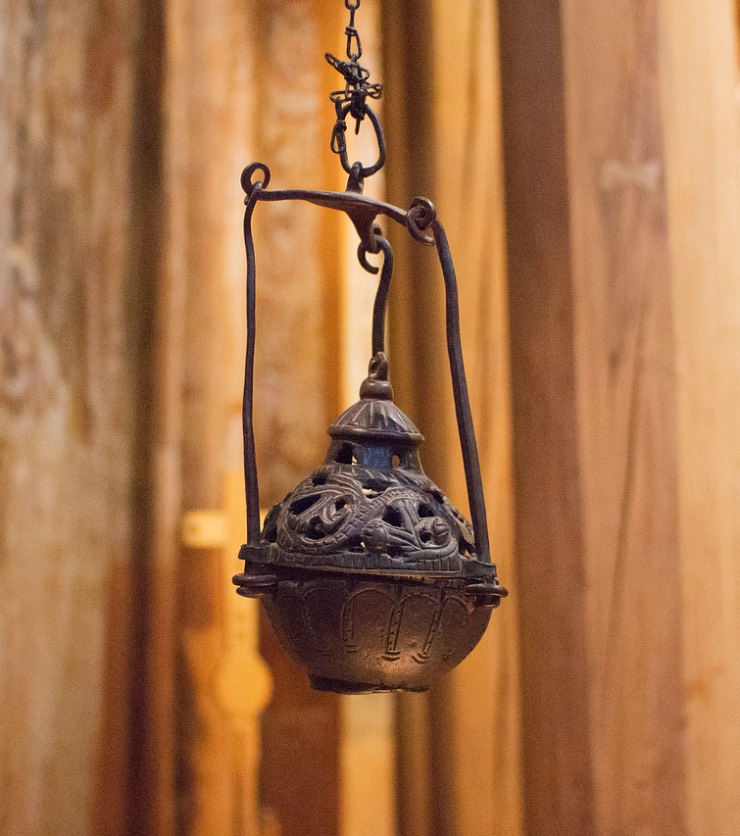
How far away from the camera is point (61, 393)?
209 centimetres

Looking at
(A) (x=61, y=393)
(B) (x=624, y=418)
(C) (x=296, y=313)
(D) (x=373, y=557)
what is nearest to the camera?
(D) (x=373, y=557)

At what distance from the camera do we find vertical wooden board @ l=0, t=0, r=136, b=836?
195 cm

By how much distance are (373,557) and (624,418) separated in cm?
83

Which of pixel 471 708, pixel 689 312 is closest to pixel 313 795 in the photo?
pixel 471 708

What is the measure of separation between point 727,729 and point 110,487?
144cm

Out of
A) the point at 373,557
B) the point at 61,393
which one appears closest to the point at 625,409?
the point at 373,557

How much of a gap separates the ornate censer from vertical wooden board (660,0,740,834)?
2.36 ft

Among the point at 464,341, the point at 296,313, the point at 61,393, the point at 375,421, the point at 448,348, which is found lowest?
the point at 375,421

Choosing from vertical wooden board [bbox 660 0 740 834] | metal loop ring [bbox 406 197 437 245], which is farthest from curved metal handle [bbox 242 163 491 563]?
vertical wooden board [bbox 660 0 740 834]

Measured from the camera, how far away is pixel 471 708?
83.7 inches

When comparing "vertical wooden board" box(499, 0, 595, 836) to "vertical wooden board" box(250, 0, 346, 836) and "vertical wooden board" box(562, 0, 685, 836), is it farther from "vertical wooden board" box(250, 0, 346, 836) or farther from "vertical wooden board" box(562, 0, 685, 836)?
"vertical wooden board" box(250, 0, 346, 836)

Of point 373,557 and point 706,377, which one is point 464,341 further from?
point 373,557

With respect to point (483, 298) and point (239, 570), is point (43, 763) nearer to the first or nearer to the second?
point (239, 570)

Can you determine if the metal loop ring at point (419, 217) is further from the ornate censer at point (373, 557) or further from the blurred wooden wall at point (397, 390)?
the blurred wooden wall at point (397, 390)
